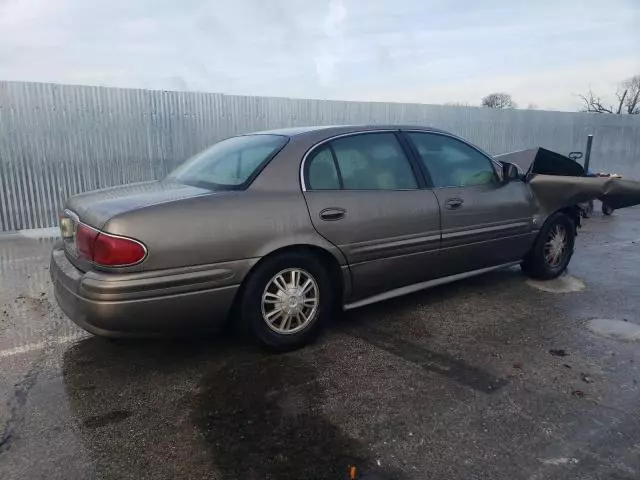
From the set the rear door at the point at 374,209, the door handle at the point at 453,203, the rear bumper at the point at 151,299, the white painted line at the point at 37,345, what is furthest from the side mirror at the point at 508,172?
the white painted line at the point at 37,345

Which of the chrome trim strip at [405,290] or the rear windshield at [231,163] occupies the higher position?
the rear windshield at [231,163]

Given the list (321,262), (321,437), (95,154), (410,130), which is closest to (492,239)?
(410,130)

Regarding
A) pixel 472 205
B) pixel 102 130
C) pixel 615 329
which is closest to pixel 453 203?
pixel 472 205

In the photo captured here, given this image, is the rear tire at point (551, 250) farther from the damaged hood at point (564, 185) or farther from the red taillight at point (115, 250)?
the red taillight at point (115, 250)

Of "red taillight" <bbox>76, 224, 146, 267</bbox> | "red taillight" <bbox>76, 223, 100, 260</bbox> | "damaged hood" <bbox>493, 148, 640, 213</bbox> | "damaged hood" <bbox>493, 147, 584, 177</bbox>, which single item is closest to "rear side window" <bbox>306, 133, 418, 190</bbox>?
"red taillight" <bbox>76, 224, 146, 267</bbox>

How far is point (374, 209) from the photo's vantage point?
3682 mm

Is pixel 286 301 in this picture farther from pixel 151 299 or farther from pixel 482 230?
pixel 482 230

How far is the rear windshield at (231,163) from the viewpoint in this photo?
339 cm

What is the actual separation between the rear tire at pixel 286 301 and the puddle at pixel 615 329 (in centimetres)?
215

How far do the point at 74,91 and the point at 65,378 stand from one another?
7.19 m

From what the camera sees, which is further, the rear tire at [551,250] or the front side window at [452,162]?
the rear tire at [551,250]

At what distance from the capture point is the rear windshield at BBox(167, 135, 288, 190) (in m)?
3.39

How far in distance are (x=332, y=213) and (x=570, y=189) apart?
2.95 metres

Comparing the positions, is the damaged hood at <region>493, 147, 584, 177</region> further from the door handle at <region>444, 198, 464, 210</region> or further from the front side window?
the door handle at <region>444, 198, 464, 210</region>
